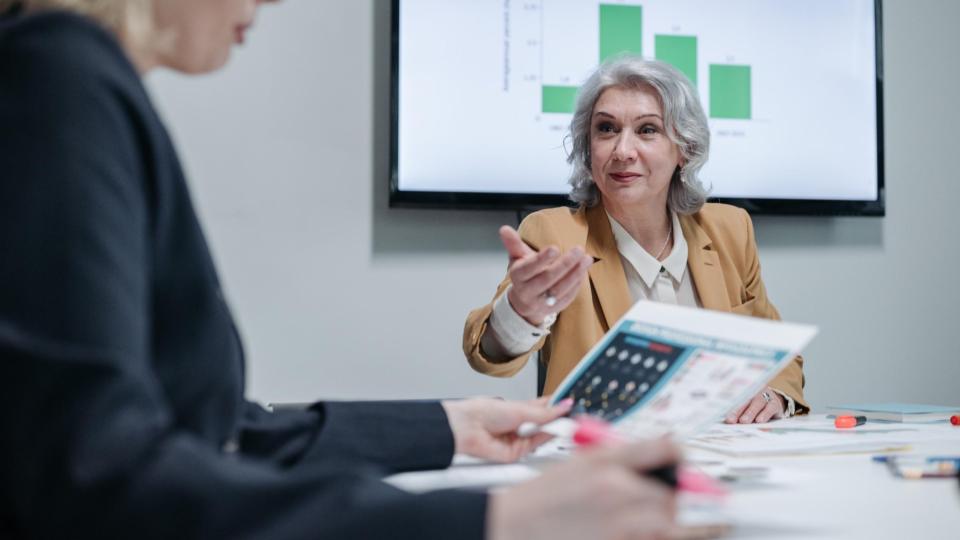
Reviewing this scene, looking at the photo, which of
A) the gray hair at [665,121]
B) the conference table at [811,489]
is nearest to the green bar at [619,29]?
the gray hair at [665,121]

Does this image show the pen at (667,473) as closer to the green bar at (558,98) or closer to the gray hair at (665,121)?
the gray hair at (665,121)

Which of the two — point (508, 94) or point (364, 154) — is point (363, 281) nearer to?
point (364, 154)

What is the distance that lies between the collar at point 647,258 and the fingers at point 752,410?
42 cm

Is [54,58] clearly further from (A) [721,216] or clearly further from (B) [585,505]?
(A) [721,216]

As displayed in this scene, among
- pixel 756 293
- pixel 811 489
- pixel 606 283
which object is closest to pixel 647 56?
pixel 756 293

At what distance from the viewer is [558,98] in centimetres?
264

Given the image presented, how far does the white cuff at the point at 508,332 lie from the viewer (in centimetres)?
161

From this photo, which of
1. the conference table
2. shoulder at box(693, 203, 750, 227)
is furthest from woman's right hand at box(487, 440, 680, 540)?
shoulder at box(693, 203, 750, 227)

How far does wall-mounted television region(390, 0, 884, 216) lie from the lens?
2533 millimetres

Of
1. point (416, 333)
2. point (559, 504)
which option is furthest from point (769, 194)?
point (559, 504)

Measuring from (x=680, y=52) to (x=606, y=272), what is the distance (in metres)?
1.04

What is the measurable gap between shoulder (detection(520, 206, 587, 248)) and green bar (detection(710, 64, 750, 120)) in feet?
2.92

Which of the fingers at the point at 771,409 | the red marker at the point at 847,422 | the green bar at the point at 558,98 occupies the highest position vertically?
the green bar at the point at 558,98

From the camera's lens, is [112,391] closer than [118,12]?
Yes
